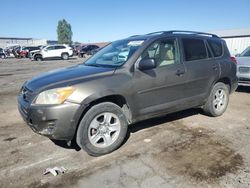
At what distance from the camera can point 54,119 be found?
3.35 metres

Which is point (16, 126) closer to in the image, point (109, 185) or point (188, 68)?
point (109, 185)

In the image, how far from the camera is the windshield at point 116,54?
13.8 feet

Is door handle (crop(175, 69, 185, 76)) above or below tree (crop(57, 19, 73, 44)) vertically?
below

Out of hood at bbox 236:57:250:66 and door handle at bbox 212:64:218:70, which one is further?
hood at bbox 236:57:250:66

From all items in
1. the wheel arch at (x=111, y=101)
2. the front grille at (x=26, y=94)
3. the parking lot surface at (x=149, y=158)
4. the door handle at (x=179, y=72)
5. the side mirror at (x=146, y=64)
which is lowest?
the parking lot surface at (x=149, y=158)

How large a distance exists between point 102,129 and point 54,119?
777 millimetres

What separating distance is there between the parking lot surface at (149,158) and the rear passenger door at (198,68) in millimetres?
676

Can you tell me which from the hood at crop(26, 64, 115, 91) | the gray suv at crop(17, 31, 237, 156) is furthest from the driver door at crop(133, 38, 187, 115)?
the hood at crop(26, 64, 115, 91)

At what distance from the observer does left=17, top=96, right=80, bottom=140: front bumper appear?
3.33m

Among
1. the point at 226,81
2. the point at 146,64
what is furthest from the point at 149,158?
the point at 226,81

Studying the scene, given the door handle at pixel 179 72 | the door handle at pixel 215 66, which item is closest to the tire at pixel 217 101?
the door handle at pixel 215 66

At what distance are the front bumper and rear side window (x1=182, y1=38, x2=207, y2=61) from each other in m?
2.47

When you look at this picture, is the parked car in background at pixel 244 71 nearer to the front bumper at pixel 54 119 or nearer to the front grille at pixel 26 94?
the front bumper at pixel 54 119

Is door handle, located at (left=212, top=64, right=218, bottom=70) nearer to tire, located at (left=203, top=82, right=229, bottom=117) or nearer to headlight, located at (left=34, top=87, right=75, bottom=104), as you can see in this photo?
tire, located at (left=203, top=82, right=229, bottom=117)
